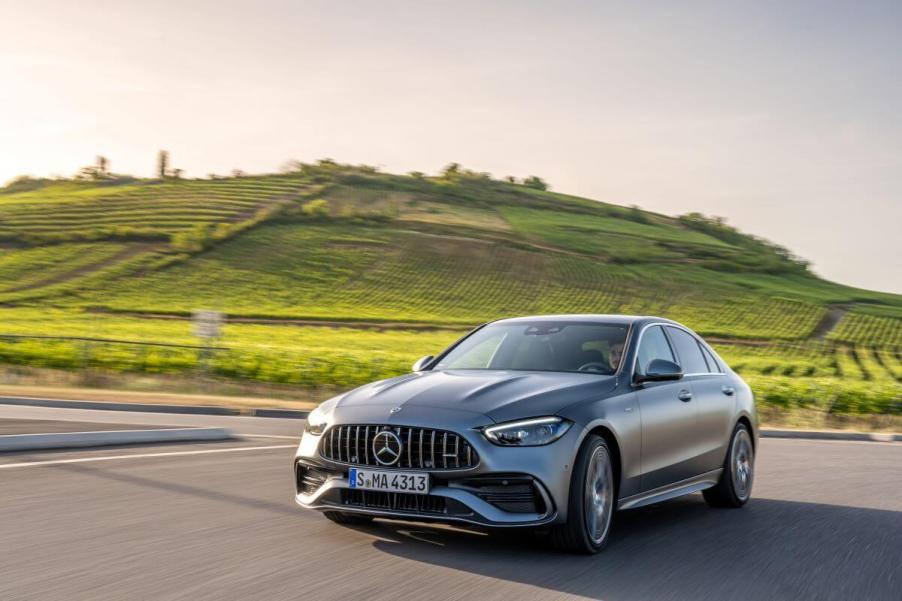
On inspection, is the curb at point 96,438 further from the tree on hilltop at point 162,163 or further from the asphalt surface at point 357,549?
the tree on hilltop at point 162,163

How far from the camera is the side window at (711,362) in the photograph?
9.68m

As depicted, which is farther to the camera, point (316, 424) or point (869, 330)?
point (869, 330)

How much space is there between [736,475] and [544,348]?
Answer: 2.49m

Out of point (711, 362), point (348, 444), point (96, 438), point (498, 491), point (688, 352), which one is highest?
point (688, 352)

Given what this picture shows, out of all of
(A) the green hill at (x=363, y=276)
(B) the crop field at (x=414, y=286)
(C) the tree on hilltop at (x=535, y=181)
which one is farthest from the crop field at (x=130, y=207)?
(C) the tree on hilltop at (x=535, y=181)

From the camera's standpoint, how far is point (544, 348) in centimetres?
822

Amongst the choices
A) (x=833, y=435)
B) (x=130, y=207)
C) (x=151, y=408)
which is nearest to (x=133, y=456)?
(x=151, y=408)

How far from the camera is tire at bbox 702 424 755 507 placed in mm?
9438

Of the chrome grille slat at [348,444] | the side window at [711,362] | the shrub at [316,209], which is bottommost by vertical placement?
the chrome grille slat at [348,444]

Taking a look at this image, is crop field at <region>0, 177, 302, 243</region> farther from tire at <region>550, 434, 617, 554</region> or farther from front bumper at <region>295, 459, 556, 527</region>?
front bumper at <region>295, 459, 556, 527</region>

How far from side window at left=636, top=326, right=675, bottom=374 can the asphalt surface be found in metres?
1.20

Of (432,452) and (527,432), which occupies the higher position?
(527,432)

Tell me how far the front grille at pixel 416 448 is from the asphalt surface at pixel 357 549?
525 millimetres

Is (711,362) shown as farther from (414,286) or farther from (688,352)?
(414,286)
